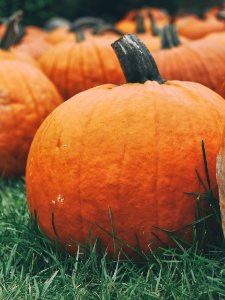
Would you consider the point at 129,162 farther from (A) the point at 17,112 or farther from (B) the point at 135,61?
(A) the point at 17,112

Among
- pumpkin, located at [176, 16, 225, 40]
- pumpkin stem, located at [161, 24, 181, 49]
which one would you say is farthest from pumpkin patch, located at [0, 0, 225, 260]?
pumpkin, located at [176, 16, 225, 40]

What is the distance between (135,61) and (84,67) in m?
2.00

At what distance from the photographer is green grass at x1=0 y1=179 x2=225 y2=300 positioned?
178 cm

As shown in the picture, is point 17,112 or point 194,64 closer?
point 17,112

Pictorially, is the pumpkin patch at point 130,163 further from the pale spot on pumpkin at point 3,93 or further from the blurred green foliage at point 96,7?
the blurred green foliage at point 96,7

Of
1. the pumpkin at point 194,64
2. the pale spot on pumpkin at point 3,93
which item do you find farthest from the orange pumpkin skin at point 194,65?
the pale spot on pumpkin at point 3,93

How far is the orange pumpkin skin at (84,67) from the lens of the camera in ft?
13.5

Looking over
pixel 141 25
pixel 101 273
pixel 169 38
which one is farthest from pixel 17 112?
pixel 141 25

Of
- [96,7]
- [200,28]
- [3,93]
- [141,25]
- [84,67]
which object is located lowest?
[96,7]

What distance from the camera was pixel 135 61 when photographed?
220 cm

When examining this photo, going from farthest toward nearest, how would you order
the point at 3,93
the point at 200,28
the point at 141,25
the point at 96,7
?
the point at 96,7 < the point at 200,28 < the point at 141,25 < the point at 3,93

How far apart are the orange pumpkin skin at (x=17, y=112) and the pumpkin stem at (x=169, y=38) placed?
1.07 meters

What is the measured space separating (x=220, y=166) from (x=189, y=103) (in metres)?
0.36

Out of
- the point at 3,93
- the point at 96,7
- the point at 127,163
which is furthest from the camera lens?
the point at 96,7
